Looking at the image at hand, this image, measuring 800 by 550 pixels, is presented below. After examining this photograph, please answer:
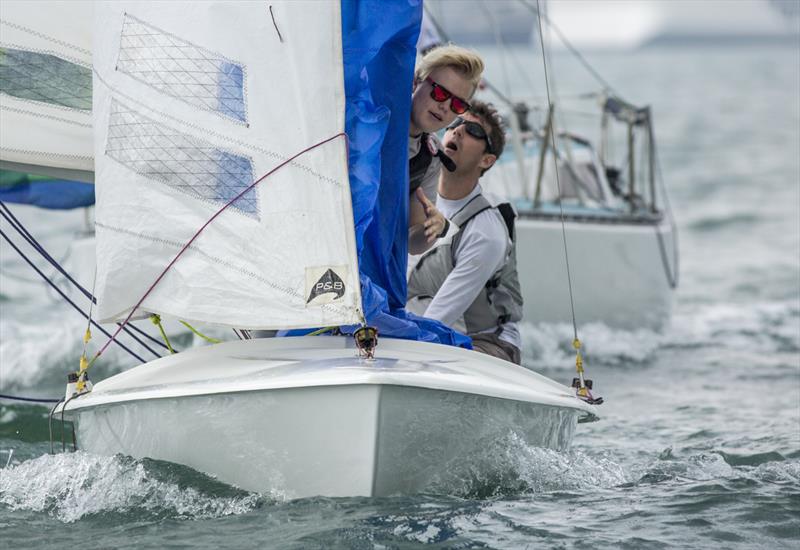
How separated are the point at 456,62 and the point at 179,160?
0.96m

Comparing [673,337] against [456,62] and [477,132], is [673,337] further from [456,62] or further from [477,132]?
[456,62]

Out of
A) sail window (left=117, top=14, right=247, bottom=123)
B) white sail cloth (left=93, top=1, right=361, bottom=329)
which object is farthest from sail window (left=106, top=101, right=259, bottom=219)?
sail window (left=117, top=14, right=247, bottom=123)

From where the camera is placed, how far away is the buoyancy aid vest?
480 centimetres

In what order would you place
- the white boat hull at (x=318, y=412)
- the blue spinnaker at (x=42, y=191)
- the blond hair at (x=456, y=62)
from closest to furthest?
the white boat hull at (x=318, y=412) < the blond hair at (x=456, y=62) < the blue spinnaker at (x=42, y=191)

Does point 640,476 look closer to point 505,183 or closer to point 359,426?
point 359,426

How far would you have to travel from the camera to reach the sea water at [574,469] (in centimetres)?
382

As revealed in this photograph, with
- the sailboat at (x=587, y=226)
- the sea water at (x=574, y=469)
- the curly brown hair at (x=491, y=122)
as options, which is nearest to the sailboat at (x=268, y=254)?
the sea water at (x=574, y=469)

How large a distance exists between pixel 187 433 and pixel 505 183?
6.46 meters

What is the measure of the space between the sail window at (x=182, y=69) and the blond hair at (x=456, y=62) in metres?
0.72

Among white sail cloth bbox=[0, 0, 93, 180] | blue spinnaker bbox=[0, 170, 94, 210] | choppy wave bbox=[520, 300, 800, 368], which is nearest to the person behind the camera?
white sail cloth bbox=[0, 0, 93, 180]

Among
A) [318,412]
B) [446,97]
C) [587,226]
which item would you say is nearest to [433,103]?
[446,97]

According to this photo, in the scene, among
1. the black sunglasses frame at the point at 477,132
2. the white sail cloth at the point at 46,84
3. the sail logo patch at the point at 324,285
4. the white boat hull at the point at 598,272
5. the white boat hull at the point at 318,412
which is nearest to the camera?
the white boat hull at the point at 318,412

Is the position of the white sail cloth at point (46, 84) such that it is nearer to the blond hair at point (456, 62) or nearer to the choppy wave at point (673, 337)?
the blond hair at point (456, 62)

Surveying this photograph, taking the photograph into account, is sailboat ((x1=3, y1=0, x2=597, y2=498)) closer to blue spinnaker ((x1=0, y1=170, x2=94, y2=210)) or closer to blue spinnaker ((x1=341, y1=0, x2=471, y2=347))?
blue spinnaker ((x1=341, y1=0, x2=471, y2=347))
